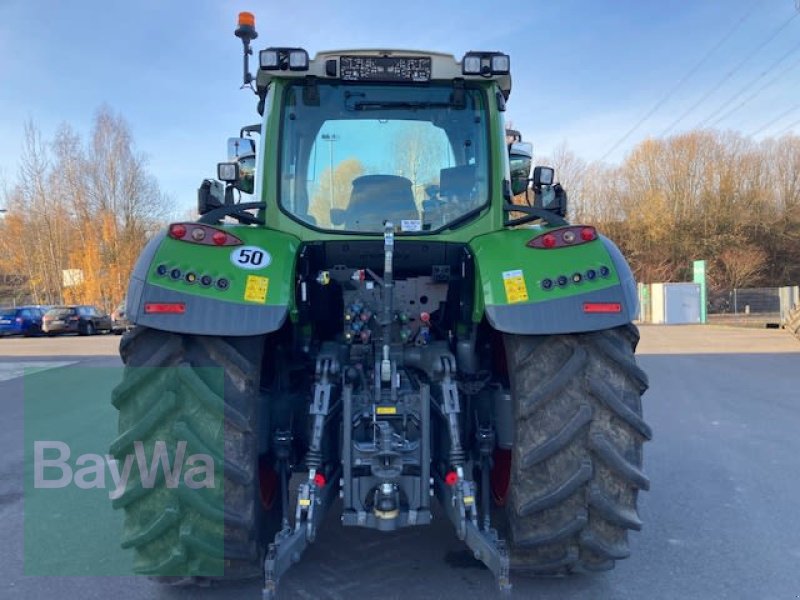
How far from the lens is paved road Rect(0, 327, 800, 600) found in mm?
3240

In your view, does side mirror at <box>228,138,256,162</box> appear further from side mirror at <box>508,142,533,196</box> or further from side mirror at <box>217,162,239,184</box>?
side mirror at <box>508,142,533,196</box>

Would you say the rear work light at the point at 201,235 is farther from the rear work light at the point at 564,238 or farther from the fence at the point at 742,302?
the fence at the point at 742,302

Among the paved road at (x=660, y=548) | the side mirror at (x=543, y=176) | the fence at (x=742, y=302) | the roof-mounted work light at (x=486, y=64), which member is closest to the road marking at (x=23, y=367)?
the paved road at (x=660, y=548)

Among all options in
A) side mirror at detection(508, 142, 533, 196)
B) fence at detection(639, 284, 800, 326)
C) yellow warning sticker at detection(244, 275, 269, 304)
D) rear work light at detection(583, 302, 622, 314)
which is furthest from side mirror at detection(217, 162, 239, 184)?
fence at detection(639, 284, 800, 326)

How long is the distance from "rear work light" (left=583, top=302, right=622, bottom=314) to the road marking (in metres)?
12.4

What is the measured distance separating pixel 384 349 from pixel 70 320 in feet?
95.1

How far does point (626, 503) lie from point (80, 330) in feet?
98.8

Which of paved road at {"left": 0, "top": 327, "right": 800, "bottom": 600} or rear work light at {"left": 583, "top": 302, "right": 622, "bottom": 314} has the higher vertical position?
rear work light at {"left": 583, "top": 302, "right": 622, "bottom": 314}

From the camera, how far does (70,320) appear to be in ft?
92.3

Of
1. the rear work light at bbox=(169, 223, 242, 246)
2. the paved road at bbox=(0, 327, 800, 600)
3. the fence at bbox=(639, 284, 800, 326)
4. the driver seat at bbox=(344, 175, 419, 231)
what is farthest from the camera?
the fence at bbox=(639, 284, 800, 326)

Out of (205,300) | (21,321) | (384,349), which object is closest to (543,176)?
(384,349)

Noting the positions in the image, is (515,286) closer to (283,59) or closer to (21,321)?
(283,59)

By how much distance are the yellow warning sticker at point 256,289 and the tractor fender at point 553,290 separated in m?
1.01

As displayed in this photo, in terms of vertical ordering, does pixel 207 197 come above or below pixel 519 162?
below
